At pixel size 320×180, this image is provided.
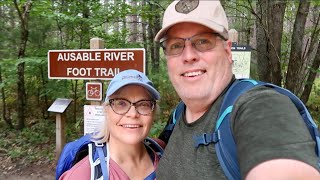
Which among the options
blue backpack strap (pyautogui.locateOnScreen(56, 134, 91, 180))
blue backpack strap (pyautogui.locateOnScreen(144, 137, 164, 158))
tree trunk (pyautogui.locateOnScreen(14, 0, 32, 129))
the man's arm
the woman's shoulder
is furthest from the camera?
tree trunk (pyautogui.locateOnScreen(14, 0, 32, 129))

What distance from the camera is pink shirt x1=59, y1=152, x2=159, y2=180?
1516 mm

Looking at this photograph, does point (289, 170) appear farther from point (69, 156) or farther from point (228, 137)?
point (69, 156)

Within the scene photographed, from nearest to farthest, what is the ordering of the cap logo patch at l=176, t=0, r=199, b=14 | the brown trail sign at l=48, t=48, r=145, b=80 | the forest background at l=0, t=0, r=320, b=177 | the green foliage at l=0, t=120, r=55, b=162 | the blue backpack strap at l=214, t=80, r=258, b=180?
the blue backpack strap at l=214, t=80, r=258, b=180 < the cap logo patch at l=176, t=0, r=199, b=14 < the brown trail sign at l=48, t=48, r=145, b=80 < the forest background at l=0, t=0, r=320, b=177 < the green foliage at l=0, t=120, r=55, b=162

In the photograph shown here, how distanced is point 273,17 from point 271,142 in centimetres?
344

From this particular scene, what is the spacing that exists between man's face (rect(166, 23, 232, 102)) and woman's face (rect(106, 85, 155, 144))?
1.57ft

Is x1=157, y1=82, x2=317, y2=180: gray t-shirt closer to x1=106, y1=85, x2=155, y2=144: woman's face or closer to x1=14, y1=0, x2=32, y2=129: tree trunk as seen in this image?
x1=106, y1=85, x2=155, y2=144: woman's face

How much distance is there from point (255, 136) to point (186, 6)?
2.42ft

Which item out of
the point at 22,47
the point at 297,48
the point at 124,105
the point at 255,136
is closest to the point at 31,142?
the point at 22,47

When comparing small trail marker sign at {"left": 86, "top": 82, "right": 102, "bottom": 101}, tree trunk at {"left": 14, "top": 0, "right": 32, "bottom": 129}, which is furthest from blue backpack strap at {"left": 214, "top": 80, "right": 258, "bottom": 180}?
tree trunk at {"left": 14, "top": 0, "right": 32, "bottom": 129}

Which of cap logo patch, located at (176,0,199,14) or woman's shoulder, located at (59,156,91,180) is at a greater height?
cap logo patch, located at (176,0,199,14)

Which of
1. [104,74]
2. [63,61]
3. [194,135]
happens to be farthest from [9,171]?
[194,135]

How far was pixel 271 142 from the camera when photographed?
0.90 meters

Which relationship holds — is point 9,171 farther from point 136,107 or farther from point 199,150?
point 199,150

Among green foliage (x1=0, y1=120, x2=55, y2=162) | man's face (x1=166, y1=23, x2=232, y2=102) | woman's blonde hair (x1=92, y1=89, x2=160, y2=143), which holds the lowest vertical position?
green foliage (x1=0, y1=120, x2=55, y2=162)
